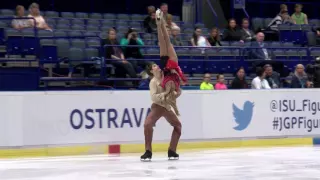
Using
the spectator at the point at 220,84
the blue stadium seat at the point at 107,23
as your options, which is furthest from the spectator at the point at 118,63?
the blue stadium seat at the point at 107,23

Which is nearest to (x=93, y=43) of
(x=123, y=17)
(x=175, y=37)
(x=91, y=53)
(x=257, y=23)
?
(x=91, y=53)

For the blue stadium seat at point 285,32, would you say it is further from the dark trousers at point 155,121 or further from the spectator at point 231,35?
the dark trousers at point 155,121

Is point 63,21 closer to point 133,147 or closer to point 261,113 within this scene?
point 133,147

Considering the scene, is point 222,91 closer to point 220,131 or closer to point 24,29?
point 220,131

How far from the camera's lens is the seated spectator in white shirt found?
1995 centimetres

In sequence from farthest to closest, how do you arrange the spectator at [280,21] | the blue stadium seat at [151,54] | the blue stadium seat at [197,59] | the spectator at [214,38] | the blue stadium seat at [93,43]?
1. the spectator at [280,21]
2. the spectator at [214,38]
3. the blue stadium seat at [197,59]
4. the blue stadium seat at [151,54]
5. the blue stadium seat at [93,43]

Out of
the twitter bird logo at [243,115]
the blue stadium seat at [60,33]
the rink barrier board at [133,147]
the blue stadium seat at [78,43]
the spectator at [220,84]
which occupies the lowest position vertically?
the rink barrier board at [133,147]

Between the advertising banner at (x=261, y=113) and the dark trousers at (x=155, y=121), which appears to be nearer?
the dark trousers at (x=155, y=121)

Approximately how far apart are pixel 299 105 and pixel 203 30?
19.0 ft

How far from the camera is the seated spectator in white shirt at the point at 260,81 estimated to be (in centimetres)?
1995

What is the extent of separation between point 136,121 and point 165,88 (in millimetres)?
3278

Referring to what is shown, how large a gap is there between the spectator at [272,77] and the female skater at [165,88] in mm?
6907

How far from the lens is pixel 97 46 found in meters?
20.0

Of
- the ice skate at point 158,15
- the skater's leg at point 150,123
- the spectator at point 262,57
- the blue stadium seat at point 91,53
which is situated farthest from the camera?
the spectator at point 262,57
